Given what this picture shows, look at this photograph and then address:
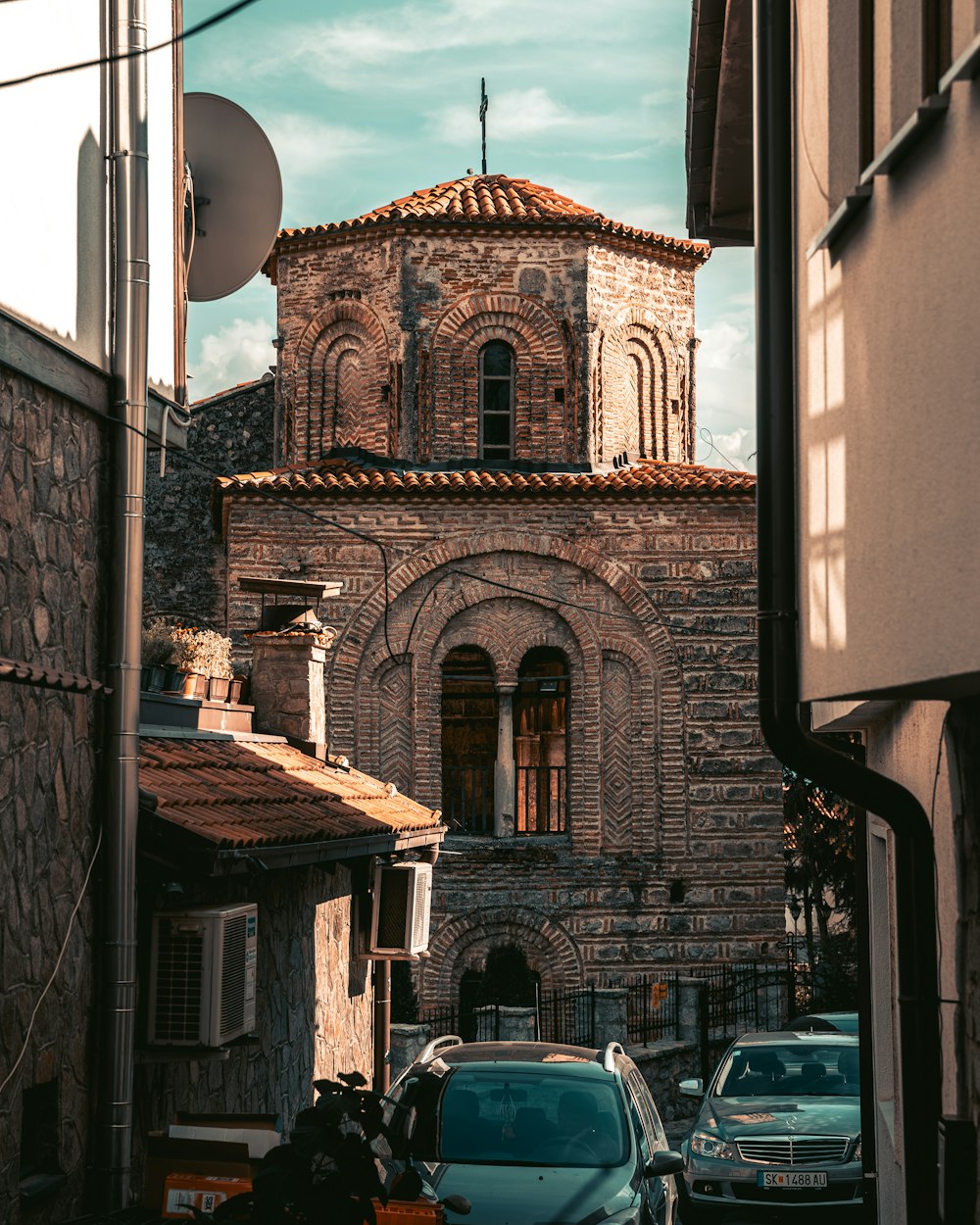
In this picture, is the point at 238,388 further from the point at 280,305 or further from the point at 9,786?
the point at 9,786

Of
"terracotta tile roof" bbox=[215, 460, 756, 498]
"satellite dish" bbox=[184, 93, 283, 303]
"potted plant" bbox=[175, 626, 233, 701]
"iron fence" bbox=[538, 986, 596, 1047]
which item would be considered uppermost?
"terracotta tile roof" bbox=[215, 460, 756, 498]

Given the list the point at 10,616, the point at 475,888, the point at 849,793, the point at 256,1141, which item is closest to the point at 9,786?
the point at 10,616

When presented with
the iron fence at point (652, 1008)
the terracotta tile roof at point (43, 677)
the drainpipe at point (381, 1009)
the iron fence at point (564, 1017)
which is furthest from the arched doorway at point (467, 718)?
the terracotta tile roof at point (43, 677)

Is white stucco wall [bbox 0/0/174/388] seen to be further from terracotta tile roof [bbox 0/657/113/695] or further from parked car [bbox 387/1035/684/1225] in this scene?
parked car [bbox 387/1035/684/1225]

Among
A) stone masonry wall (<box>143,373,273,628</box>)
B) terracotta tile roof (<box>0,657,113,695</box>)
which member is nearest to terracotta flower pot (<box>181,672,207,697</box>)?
terracotta tile roof (<box>0,657,113,695</box>)

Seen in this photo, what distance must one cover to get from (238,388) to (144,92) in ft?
69.7

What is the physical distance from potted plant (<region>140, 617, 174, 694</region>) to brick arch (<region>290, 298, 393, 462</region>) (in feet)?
47.9

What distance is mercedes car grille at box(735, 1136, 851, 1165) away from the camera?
38.4 feet

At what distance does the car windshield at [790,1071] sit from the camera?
1298 centimetres

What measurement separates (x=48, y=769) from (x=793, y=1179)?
7.31 metres

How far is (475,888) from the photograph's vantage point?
2273 centimetres

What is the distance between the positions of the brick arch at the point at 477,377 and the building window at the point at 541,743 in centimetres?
351

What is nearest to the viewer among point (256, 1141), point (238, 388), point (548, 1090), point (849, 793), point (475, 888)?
point (849, 793)

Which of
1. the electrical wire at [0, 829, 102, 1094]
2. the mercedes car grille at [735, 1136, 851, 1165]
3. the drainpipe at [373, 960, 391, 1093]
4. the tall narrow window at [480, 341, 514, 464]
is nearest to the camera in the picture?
the electrical wire at [0, 829, 102, 1094]
